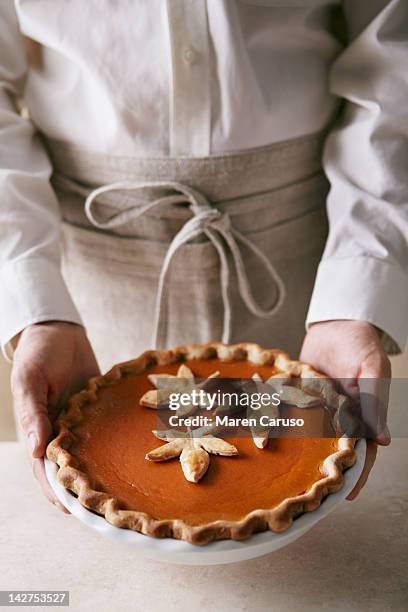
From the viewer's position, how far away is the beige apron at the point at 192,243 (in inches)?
47.8

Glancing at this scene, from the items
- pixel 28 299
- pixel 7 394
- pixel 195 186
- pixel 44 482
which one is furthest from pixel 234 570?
pixel 7 394

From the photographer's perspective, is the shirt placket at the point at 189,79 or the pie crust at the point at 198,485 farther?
the shirt placket at the point at 189,79

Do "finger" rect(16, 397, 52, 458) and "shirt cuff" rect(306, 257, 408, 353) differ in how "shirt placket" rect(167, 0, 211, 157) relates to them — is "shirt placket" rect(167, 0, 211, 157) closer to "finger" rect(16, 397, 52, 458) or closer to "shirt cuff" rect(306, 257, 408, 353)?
"shirt cuff" rect(306, 257, 408, 353)

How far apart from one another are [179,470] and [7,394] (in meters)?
1.10

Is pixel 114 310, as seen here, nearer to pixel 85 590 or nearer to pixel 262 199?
pixel 262 199

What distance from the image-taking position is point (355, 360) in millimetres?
1018

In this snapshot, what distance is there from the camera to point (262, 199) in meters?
1.25

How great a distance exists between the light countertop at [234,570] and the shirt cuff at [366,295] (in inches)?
10.5

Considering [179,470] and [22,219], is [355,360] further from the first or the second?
[22,219]

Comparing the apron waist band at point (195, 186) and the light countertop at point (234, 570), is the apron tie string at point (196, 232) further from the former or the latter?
the light countertop at point (234, 570)

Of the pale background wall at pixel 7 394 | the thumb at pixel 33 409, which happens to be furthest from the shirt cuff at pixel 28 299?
the pale background wall at pixel 7 394

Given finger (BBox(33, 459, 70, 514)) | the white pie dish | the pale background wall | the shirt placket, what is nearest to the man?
the shirt placket

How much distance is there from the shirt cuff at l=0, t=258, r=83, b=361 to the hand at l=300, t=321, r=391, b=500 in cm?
39

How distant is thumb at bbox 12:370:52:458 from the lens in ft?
3.01
